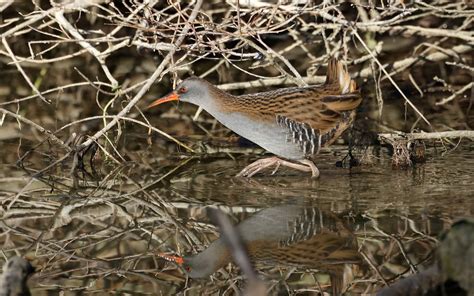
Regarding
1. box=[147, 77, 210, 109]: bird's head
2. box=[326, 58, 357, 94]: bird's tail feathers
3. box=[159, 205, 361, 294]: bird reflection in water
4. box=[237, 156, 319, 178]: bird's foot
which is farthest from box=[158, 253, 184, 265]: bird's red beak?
box=[326, 58, 357, 94]: bird's tail feathers

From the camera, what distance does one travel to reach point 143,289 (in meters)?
4.70

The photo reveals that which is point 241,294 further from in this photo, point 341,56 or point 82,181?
point 341,56

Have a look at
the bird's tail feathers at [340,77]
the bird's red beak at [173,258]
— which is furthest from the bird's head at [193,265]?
the bird's tail feathers at [340,77]

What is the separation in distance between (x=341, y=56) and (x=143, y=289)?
451cm

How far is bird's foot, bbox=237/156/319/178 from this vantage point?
6703 mm

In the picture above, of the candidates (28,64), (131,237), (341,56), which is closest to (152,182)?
(131,237)

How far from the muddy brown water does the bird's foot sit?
59 millimetres

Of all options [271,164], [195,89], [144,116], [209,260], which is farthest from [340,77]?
[209,260]

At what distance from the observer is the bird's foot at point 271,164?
670cm

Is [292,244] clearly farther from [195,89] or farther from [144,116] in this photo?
[144,116]

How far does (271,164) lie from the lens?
6805 mm

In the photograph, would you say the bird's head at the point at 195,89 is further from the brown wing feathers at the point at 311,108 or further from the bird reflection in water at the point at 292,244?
the bird reflection in water at the point at 292,244

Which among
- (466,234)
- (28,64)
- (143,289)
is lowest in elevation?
(143,289)

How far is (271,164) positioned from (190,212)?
1.03m
